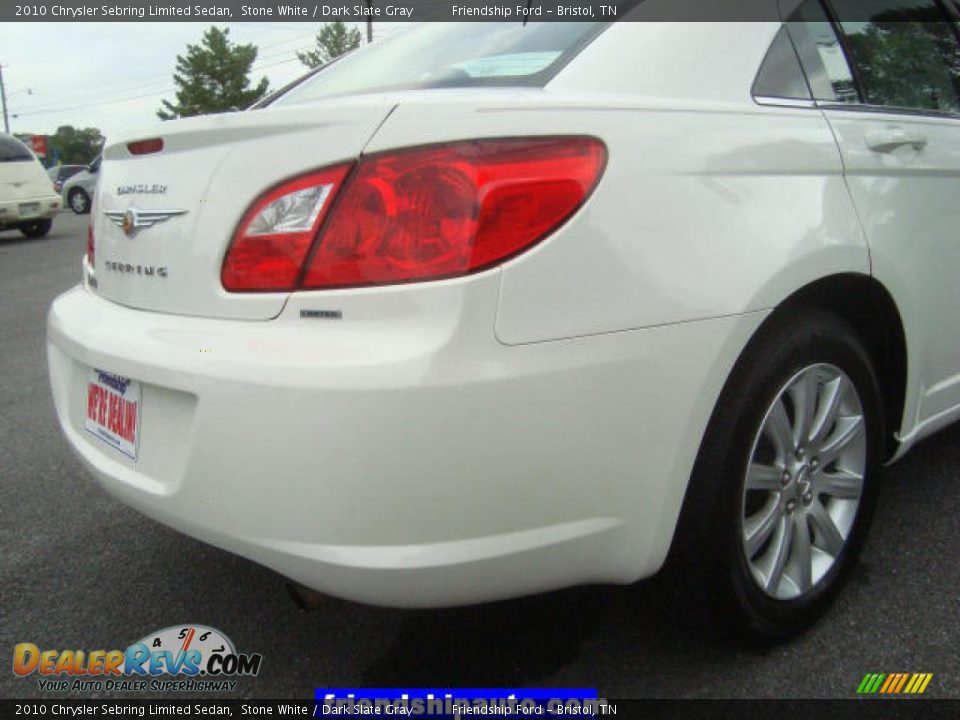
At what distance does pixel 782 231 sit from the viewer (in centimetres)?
174

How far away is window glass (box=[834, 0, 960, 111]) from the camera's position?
233 cm

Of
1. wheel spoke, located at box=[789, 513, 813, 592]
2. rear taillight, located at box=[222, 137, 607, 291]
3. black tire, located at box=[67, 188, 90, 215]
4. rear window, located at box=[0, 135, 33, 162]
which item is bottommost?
black tire, located at box=[67, 188, 90, 215]

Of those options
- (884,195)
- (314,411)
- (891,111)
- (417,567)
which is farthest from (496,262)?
(891,111)

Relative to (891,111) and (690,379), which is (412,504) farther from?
(891,111)

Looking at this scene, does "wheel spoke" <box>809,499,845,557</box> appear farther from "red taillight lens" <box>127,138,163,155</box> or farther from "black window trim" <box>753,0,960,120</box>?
"red taillight lens" <box>127,138,163,155</box>

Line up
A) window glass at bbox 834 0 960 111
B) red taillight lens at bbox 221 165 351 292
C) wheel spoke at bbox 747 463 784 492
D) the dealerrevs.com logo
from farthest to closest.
A: window glass at bbox 834 0 960 111 < the dealerrevs.com logo < wheel spoke at bbox 747 463 784 492 < red taillight lens at bbox 221 165 351 292

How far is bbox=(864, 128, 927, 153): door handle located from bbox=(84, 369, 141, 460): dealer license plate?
5.83 ft

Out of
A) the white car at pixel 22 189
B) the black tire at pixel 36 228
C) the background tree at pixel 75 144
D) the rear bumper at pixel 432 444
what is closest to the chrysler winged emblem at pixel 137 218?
the rear bumper at pixel 432 444

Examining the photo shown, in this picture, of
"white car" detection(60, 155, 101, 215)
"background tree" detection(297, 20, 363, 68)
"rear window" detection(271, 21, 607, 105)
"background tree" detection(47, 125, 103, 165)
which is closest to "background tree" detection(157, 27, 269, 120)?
"background tree" detection(297, 20, 363, 68)

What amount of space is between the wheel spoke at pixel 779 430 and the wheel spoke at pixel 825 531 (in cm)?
23

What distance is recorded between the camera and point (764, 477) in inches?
74.3

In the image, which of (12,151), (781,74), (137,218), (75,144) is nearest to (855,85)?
(781,74)

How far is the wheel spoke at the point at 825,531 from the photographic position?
6.78 ft

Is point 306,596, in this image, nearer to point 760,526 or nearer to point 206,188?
point 206,188
